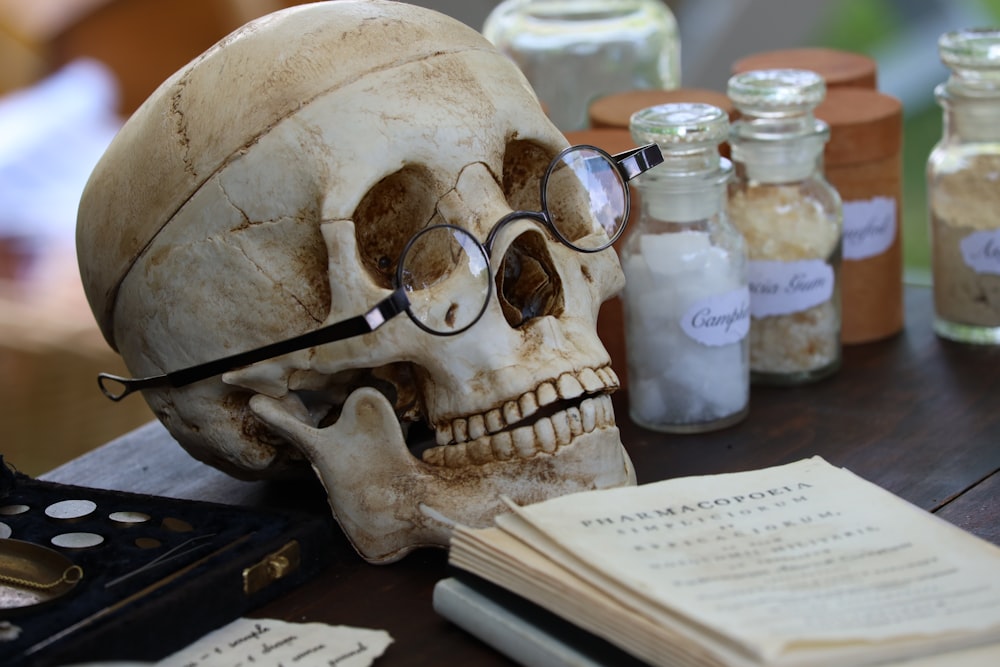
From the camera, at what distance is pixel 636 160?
1.17 m

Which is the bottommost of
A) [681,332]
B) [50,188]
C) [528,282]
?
[50,188]

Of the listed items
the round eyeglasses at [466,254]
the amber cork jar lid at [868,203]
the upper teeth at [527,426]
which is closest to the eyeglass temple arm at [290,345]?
the round eyeglasses at [466,254]

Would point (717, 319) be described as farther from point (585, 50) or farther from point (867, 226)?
point (585, 50)

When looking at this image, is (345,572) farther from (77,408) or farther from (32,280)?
(32,280)

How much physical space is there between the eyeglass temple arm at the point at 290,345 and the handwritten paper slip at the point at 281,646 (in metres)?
0.20

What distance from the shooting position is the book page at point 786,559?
78 cm

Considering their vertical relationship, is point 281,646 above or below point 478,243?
below

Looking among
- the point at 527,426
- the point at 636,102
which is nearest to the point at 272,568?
the point at 527,426

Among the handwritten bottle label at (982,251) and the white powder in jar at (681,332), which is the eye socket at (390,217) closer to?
the white powder in jar at (681,332)

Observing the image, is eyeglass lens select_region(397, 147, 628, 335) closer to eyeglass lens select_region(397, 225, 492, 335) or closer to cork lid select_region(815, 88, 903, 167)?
eyeglass lens select_region(397, 225, 492, 335)

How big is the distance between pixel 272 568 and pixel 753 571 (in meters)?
0.37

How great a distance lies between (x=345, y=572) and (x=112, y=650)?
0.22 m

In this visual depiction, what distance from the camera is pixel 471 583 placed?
3.07ft

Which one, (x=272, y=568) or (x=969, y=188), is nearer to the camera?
(x=272, y=568)
